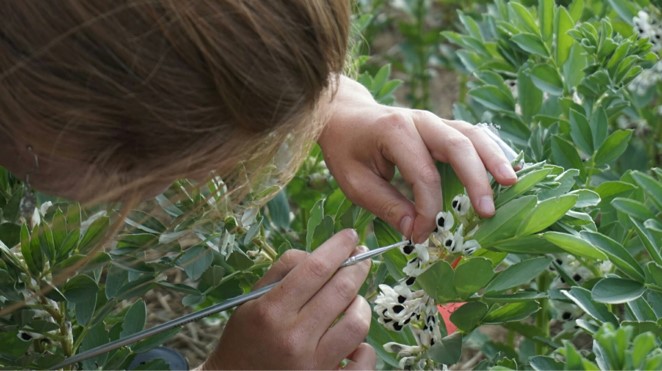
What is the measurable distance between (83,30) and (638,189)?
2.61 ft

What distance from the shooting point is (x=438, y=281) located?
1.22m

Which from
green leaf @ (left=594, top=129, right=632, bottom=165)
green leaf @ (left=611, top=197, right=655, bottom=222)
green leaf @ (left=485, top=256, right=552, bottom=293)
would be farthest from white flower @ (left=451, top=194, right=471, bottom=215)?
green leaf @ (left=594, top=129, right=632, bottom=165)

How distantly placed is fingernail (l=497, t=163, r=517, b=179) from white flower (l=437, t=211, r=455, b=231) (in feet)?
0.25

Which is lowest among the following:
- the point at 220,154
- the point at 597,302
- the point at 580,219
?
the point at 597,302

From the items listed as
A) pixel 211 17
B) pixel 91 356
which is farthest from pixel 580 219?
pixel 91 356

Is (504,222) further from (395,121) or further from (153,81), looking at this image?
(153,81)

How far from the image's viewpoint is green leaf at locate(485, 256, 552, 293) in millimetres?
1265

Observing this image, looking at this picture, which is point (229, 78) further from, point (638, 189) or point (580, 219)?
point (638, 189)

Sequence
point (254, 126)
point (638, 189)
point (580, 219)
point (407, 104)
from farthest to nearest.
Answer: point (407, 104) → point (638, 189) → point (580, 219) → point (254, 126)

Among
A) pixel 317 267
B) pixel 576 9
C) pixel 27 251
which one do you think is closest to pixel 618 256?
pixel 317 267

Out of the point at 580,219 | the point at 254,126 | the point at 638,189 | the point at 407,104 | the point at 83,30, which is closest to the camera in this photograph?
the point at 83,30

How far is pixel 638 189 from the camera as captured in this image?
142 cm

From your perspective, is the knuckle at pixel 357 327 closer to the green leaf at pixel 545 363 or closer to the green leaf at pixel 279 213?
the green leaf at pixel 545 363

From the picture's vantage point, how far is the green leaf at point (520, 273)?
1265 millimetres
